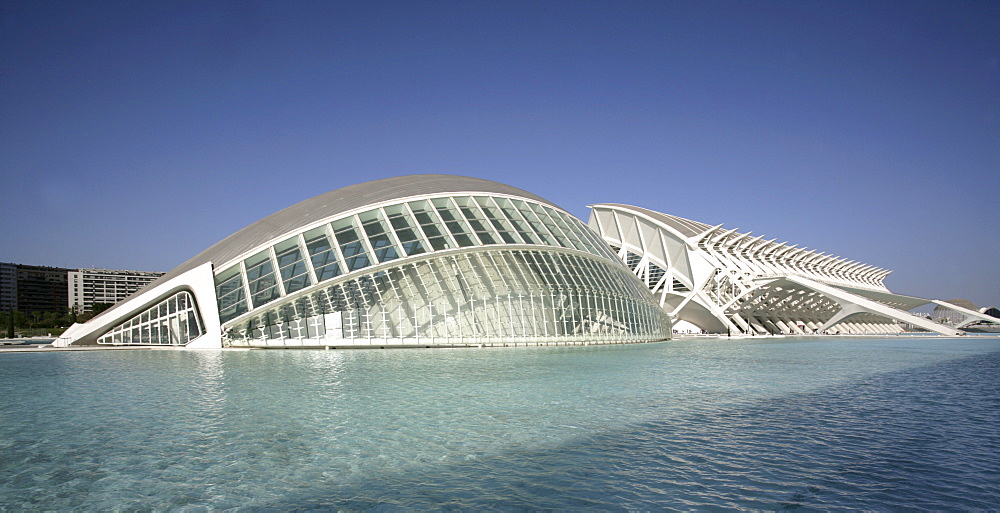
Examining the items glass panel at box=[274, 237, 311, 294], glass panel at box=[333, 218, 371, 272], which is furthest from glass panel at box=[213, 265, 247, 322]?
glass panel at box=[333, 218, 371, 272]

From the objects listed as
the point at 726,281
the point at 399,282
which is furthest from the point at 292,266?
→ the point at 726,281

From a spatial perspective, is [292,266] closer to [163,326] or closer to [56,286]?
[163,326]

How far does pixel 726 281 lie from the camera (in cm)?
6644

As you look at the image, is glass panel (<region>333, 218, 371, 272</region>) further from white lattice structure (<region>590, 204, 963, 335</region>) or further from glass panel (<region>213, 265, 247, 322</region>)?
white lattice structure (<region>590, 204, 963, 335</region>)

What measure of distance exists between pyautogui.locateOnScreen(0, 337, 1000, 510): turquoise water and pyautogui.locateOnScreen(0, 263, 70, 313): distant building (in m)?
198

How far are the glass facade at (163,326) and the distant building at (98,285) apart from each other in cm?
16767

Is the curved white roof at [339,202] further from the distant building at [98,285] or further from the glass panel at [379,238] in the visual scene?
the distant building at [98,285]

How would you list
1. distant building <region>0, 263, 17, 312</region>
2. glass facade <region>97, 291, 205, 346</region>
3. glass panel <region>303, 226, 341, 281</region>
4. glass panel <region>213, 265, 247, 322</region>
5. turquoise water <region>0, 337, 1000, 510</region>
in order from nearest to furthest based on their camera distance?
turquoise water <region>0, 337, 1000, 510</region> < glass panel <region>303, 226, 341, 281</region> < glass panel <region>213, 265, 247, 322</region> < glass facade <region>97, 291, 205, 346</region> < distant building <region>0, 263, 17, 312</region>

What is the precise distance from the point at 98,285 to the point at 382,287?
19114cm

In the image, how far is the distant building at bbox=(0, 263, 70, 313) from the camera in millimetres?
176750

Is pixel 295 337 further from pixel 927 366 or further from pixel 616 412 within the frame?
pixel 927 366

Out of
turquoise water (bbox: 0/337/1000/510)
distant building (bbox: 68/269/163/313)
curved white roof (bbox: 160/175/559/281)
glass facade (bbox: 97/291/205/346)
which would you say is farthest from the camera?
distant building (bbox: 68/269/163/313)

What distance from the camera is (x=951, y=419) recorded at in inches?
436

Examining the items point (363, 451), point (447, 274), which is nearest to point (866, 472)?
point (363, 451)
